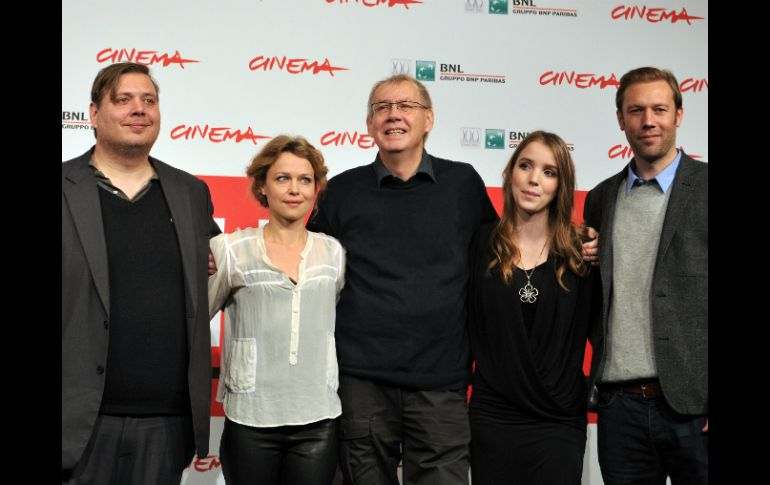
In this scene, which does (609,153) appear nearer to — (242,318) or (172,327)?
(242,318)

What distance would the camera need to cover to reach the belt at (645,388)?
89.0 inches

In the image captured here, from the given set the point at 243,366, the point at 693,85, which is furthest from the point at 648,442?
the point at 693,85

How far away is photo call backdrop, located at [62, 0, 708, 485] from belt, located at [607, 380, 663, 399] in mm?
1312

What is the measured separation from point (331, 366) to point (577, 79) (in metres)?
2.12

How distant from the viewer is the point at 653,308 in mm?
2279

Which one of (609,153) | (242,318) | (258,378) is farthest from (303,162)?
(609,153)

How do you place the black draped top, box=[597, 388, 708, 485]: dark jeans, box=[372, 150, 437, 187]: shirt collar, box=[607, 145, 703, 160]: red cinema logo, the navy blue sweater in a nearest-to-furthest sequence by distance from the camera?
box=[597, 388, 708, 485]: dark jeans
the black draped top
the navy blue sweater
box=[372, 150, 437, 187]: shirt collar
box=[607, 145, 703, 160]: red cinema logo

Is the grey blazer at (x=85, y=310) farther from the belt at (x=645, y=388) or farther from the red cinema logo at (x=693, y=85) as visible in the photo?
the red cinema logo at (x=693, y=85)

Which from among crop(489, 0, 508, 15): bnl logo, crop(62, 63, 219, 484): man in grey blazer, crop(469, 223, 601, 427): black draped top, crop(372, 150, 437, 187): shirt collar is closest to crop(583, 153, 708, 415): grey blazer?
crop(469, 223, 601, 427): black draped top

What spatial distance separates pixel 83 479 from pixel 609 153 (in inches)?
111

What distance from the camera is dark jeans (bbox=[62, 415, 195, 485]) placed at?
2088 millimetres

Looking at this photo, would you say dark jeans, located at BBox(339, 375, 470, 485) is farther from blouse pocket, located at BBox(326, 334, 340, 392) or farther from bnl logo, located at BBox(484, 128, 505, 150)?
bnl logo, located at BBox(484, 128, 505, 150)

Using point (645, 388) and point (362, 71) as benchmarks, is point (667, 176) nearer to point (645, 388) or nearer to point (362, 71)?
point (645, 388)

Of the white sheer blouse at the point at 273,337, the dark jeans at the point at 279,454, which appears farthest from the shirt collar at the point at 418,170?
the dark jeans at the point at 279,454
